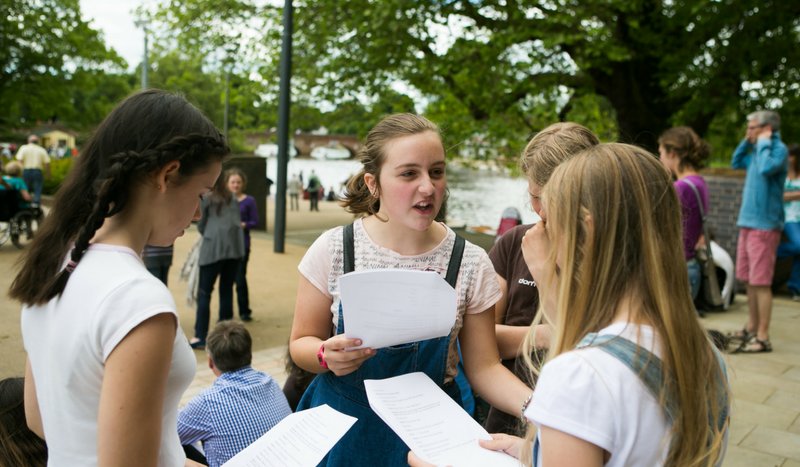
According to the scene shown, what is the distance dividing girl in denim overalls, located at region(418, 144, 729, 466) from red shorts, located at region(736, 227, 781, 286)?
553cm

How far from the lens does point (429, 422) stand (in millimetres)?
1855

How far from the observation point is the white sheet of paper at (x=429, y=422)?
5.60 feet

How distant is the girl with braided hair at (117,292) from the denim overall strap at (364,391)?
800 mm

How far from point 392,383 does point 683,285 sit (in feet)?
2.96

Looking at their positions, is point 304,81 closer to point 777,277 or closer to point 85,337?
point 777,277

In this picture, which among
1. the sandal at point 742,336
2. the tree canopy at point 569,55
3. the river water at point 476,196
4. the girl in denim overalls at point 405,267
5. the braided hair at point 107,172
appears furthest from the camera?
the river water at point 476,196

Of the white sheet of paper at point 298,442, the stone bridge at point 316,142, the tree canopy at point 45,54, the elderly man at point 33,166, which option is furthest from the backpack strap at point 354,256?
the stone bridge at point 316,142

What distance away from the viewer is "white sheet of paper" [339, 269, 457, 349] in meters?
1.88

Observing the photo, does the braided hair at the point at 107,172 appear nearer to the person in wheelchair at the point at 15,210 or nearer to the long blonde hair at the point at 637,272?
the long blonde hair at the point at 637,272

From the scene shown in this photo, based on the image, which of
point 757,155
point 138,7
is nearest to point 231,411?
point 757,155

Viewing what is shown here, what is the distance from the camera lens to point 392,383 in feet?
6.66

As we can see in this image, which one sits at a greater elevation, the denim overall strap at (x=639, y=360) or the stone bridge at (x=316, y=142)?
the denim overall strap at (x=639, y=360)

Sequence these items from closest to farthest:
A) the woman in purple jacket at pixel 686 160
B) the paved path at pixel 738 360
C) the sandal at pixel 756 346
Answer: the paved path at pixel 738 360
the woman in purple jacket at pixel 686 160
the sandal at pixel 756 346

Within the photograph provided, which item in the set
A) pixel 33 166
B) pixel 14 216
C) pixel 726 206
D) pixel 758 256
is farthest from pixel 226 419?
Answer: pixel 33 166
